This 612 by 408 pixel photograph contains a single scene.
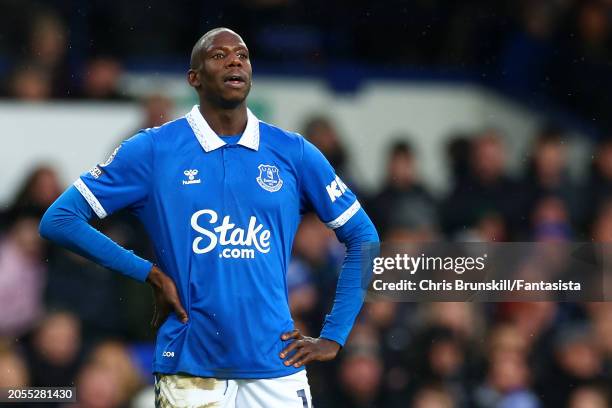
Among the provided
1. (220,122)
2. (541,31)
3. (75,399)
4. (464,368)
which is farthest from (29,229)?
(541,31)

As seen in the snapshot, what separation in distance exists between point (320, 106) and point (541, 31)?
195cm

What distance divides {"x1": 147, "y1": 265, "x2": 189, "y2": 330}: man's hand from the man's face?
676 mm

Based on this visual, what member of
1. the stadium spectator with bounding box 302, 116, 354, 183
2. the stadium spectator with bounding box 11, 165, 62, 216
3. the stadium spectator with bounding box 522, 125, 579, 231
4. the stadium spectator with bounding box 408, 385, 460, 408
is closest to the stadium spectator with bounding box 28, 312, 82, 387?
the stadium spectator with bounding box 11, 165, 62, 216

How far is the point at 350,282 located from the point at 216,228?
625 mm

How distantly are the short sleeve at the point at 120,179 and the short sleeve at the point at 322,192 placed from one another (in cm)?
59

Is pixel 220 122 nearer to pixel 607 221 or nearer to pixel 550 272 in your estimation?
pixel 550 272

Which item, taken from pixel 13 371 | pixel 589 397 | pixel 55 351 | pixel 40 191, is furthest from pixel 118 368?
pixel 589 397

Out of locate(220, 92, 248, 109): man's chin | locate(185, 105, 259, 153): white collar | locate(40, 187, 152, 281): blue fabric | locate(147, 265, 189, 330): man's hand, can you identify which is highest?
locate(220, 92, 248, 109): man's chin

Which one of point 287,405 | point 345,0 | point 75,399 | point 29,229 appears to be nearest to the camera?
point 287,405

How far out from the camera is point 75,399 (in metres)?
7.69

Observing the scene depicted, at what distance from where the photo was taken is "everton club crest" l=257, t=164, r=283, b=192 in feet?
16.3

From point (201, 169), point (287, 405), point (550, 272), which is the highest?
point (550, 272)

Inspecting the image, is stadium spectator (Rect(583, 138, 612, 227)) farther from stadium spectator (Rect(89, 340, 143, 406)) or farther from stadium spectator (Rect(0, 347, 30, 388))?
stadium spectator (Rect(0, 347, 30, 388))

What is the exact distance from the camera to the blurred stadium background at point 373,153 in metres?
8.20
